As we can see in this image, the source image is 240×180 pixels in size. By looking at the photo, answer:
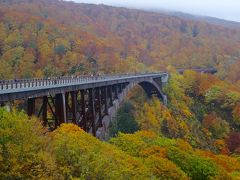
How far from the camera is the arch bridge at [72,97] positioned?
37.1 metres

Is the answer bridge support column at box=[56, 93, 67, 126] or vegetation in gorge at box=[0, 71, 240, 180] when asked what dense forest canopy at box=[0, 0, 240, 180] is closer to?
vegetation in gorge at box=[0, 71, 240, 180]

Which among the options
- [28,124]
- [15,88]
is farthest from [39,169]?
[15,88]

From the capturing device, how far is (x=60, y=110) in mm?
42625

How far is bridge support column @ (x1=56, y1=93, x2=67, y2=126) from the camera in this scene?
42.6m

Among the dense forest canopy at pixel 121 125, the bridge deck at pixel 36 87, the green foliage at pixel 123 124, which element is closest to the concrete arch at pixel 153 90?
the dense forest canopy at pixel 121 125

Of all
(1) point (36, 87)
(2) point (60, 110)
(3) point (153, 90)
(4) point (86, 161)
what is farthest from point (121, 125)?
(4) point (86, 161)

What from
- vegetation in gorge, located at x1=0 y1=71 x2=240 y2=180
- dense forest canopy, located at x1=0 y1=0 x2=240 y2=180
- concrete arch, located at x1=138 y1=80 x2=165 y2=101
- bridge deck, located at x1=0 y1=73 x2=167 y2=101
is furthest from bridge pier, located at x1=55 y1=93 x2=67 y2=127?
concrete arch, located at x1=138 y1=80 x2=165 y2=101

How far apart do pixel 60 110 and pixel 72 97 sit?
523 centimetres

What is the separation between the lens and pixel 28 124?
2638 centimetres

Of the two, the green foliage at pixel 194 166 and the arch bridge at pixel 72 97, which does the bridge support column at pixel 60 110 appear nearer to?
the arch bridge at pixel 72 97

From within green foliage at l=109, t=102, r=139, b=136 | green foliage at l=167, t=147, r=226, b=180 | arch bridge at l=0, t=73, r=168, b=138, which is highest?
arch bridge at l=0, t=73, r=168, b=138

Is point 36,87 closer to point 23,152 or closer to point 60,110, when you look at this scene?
point 60,110

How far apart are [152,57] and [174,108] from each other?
94.9m

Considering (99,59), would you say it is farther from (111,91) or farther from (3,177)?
(3,177)
